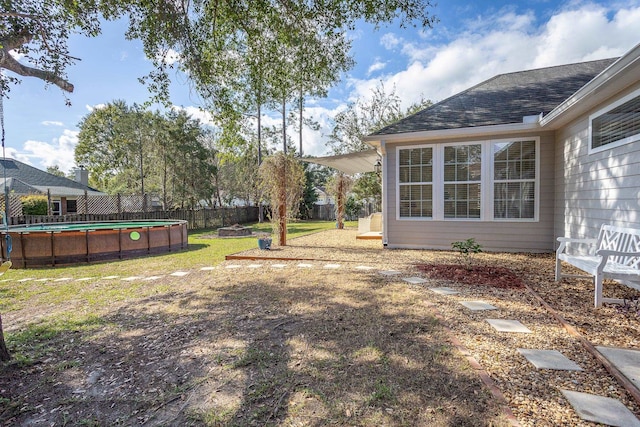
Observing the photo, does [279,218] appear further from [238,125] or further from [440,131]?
[440,131]

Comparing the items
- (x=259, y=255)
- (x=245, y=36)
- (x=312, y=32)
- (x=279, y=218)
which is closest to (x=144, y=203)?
(x=279, y=218)

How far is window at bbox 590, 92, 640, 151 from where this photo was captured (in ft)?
13.3

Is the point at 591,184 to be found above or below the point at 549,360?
above

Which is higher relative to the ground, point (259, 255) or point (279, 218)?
point (279, 218)

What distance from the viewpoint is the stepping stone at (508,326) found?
297cm

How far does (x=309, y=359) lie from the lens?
2.55 m

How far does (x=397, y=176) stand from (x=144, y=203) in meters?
12.1

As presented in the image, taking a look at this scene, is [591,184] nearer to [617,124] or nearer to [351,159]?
[617,124]

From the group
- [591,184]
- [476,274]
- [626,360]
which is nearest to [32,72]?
[476,274]

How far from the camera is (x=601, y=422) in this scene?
67.1 inches

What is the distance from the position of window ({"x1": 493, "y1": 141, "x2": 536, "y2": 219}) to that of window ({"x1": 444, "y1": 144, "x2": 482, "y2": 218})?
1.23ft

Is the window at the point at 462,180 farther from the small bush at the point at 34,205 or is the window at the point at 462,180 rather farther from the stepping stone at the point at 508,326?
the small bush at the point at 34,205

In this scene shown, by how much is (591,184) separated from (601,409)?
4.82 m

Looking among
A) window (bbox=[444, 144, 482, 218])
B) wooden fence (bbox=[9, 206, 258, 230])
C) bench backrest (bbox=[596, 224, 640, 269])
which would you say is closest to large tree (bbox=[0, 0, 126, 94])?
wooden fence (bbox=[9, 206, 258, 230])
